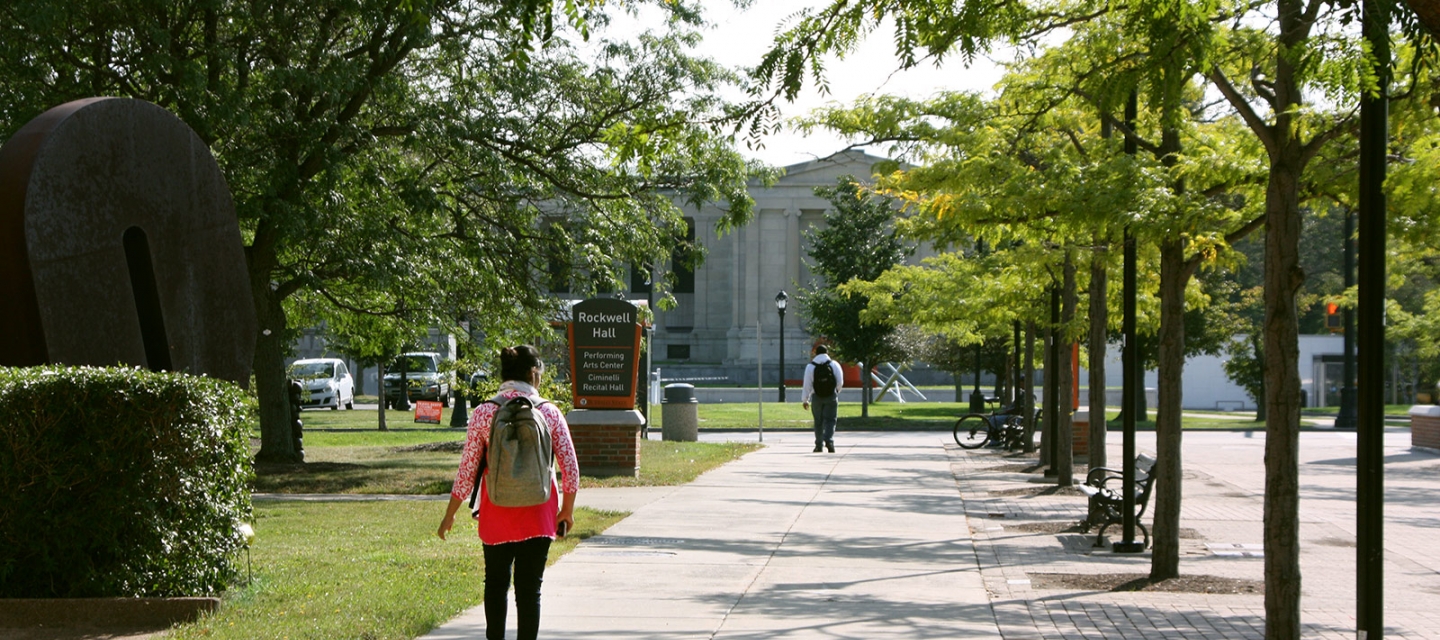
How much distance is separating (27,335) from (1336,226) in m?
72.3

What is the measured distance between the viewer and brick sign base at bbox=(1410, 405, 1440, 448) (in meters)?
29.8

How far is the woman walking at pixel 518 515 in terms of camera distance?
6.83m

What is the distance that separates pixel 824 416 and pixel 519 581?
59.3 feet

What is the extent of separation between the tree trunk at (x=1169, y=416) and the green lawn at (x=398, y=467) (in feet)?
26.6

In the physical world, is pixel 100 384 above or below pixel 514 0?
below

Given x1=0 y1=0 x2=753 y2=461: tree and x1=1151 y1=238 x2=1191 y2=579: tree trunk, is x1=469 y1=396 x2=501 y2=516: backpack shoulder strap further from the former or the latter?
x1=0 y1=0 x2=753 y2=461: tree

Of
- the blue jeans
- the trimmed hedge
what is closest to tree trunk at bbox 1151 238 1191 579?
the trimmed hedge

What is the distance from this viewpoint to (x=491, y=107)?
1930 cm

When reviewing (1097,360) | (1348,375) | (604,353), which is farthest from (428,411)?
(1348,375)

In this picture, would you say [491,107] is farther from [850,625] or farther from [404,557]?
[850,625]

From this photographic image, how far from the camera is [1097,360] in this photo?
14430mm

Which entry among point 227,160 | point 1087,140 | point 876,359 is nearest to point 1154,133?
point 1087,140

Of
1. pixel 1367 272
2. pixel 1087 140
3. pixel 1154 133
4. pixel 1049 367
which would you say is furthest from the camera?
pixel 1049 367

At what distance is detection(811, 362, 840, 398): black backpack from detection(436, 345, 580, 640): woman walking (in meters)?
16.8
